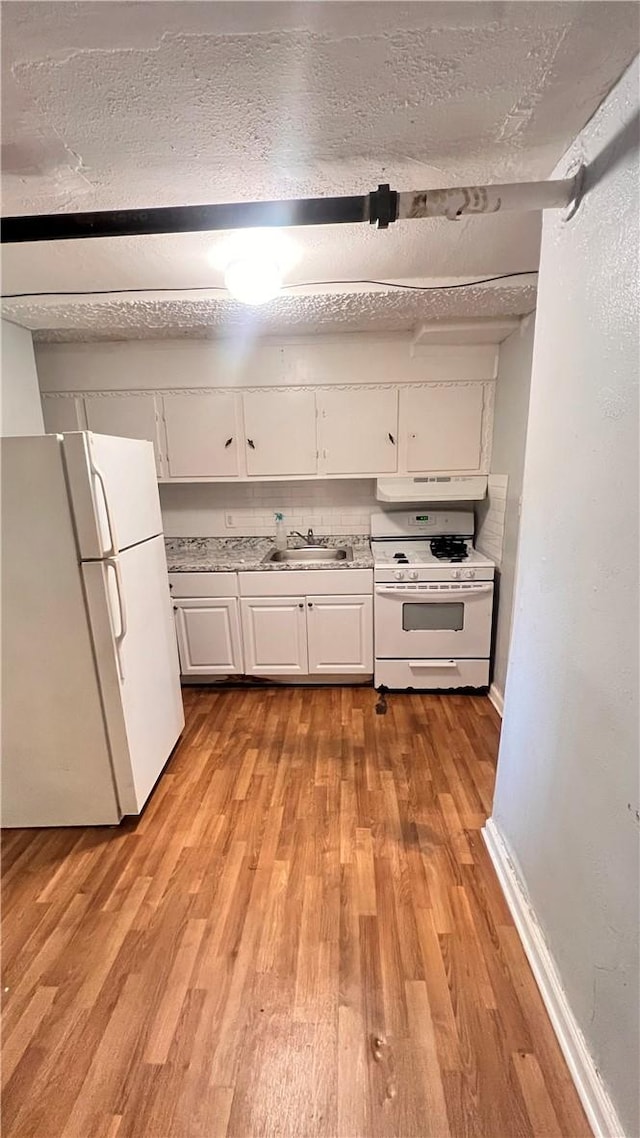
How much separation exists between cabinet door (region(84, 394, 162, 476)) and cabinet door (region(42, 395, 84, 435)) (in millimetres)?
56

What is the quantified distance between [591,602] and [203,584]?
2350mm

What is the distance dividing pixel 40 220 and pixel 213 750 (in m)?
2.32

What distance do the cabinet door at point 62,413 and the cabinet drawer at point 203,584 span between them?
47.2 inches

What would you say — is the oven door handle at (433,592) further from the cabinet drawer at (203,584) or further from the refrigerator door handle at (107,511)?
the refrigerator door handle at (107,511)

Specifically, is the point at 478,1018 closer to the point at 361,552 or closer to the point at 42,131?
the point at 361,552

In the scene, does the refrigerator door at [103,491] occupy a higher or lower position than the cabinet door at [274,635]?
higher

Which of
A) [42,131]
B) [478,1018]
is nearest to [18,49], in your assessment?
[42,131]

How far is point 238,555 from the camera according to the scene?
10.7ft

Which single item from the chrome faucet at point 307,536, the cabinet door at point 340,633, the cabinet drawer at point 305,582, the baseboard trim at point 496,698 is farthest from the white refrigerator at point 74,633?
the baseboard trim at point 496,698

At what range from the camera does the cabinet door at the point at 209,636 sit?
300cm

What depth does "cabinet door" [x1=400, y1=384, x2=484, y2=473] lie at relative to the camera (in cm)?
291

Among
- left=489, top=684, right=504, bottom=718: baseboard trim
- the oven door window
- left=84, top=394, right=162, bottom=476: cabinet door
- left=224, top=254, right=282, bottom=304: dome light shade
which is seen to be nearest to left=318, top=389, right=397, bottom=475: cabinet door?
the oven door window

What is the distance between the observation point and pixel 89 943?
59.1 inches

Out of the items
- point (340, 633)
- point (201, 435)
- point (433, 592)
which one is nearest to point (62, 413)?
point (201, 435)
